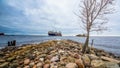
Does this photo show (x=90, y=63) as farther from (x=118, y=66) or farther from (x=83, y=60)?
(x=118, y=66)

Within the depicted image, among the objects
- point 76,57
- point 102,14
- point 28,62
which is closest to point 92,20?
point 102,14

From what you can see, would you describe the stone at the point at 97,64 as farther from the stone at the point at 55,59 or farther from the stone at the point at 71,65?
the stone at the point at 55,59

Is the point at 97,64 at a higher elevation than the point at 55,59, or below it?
below

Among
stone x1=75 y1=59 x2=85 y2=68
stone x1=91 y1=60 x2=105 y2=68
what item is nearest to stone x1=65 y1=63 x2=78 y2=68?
stone x1=75 y1=59 x2=85 y2=68

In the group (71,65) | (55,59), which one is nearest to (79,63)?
(71,65)

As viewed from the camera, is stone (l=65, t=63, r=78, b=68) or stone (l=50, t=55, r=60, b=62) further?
stone (l=50, t=55, r=60, b=62)

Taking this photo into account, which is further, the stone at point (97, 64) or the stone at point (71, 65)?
the stone at point (97, 64)

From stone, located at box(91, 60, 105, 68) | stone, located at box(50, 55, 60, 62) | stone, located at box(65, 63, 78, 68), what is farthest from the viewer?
stone, located at box(50, 55, 60, 62)

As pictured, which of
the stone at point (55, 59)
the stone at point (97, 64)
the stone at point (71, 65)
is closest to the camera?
the stone at point (71, 65)

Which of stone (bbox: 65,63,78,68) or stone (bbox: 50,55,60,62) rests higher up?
stone (bbox: 50,55,60,62)

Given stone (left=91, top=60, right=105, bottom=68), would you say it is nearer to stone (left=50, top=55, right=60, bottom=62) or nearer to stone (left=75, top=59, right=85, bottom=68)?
stone (left=75, top=59, right=85, bottom=68)

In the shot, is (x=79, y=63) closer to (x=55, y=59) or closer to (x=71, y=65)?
(x=71, y=65)

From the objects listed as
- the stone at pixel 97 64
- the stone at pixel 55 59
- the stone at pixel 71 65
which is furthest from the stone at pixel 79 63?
the stone at pixel 55 59

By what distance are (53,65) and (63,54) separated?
7.00 feet
